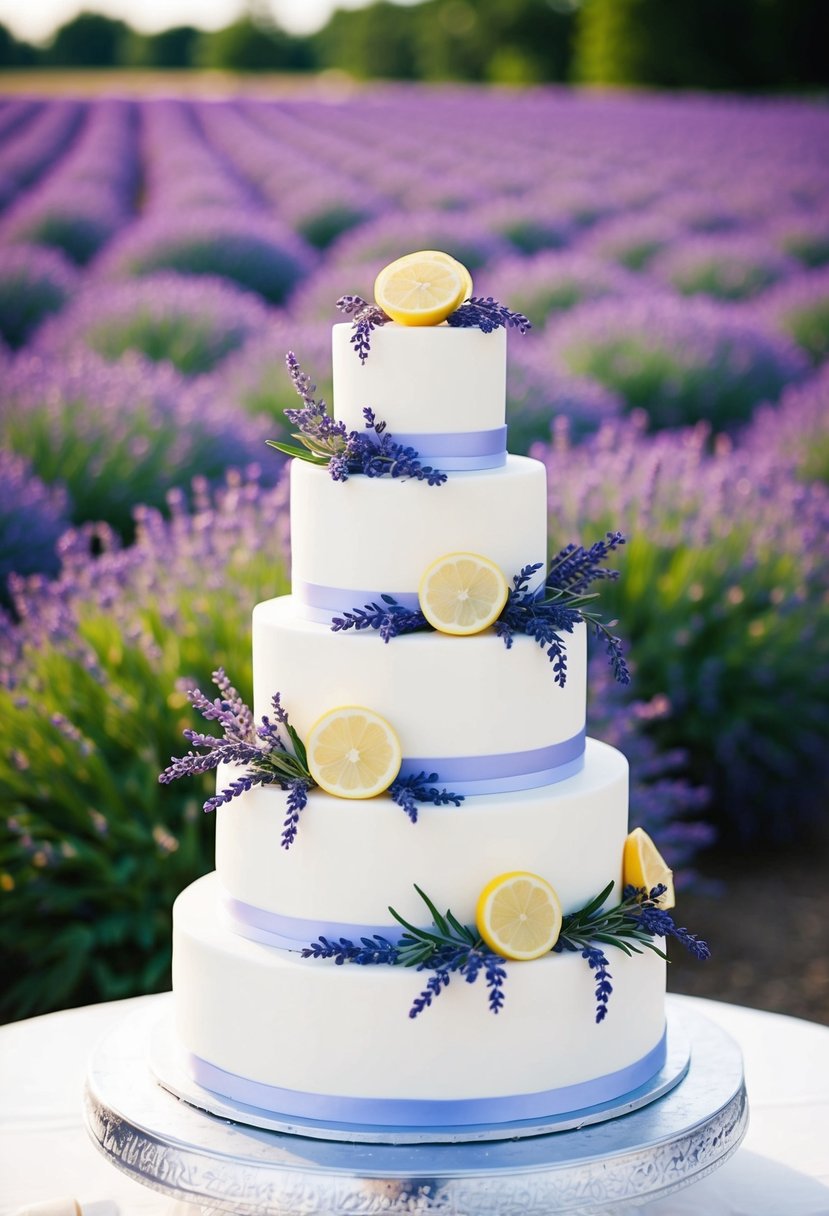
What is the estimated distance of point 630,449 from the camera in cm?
495

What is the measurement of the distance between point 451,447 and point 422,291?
0.74 feet

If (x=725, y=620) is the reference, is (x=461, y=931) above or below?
above

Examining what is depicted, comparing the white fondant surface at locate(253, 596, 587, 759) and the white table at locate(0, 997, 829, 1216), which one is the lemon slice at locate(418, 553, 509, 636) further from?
the white table at locate(0, 997, 829, 1216)

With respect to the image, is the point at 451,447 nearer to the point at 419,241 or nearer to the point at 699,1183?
the point at 699,1183

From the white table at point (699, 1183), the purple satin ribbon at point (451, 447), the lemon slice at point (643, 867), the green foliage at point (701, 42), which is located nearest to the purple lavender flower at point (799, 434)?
the green foliage at point (701, 42)

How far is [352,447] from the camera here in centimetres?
199

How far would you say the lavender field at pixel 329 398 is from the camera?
139 inches

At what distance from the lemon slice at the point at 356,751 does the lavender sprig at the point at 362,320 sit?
0.51 meters

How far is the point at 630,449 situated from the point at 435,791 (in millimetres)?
3203

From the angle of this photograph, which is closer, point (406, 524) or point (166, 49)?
point (406, 524)

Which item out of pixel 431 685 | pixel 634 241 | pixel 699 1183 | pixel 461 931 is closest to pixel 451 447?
pixel 431 685

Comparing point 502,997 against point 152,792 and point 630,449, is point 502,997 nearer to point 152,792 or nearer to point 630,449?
point 152,792

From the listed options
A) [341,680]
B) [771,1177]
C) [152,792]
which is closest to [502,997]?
[341,680]

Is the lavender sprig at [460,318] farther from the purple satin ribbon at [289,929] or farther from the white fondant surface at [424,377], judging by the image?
the purple satin ribbon at [289,929]
